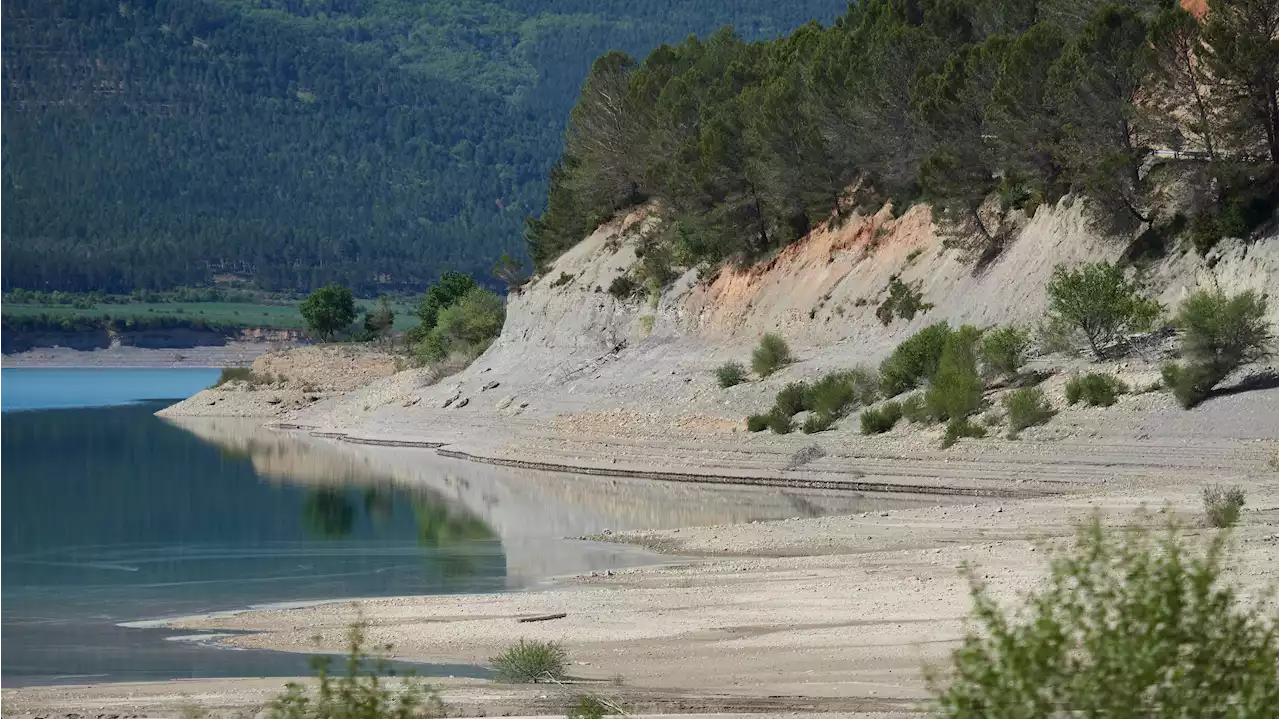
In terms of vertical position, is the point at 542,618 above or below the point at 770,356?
below

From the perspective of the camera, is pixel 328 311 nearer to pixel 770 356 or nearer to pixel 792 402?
pixel 770 356

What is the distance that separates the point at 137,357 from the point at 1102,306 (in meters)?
144

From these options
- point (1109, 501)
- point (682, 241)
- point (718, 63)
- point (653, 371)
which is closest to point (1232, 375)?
point (1109, 501)

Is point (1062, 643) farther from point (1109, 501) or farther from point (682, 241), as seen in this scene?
point (682, 241)

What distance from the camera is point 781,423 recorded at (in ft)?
167

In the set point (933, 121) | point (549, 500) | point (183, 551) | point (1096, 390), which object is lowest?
point (183, 551)

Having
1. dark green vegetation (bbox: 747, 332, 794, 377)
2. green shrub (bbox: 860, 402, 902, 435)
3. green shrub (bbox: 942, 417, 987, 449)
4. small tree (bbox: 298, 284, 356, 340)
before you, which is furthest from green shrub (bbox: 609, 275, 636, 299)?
small tree (bbox: 298, 284, 356, 340)

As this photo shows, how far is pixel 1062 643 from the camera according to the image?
841cm

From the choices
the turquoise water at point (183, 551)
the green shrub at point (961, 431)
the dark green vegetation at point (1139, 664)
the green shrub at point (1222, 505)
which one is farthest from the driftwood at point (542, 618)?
the green shrub at point (961, 431)

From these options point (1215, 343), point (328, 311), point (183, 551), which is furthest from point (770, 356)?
point (328, 311)

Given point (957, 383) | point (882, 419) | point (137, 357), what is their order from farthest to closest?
point (137, 357), point (882, 419), point (957, 383)

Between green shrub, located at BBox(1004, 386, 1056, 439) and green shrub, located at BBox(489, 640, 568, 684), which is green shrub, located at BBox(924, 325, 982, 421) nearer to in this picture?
green shrub, located at BBox(1004, 386, 1056, 439)

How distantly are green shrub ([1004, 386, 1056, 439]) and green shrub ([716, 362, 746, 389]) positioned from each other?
15.6 meters

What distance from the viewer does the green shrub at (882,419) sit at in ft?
155
